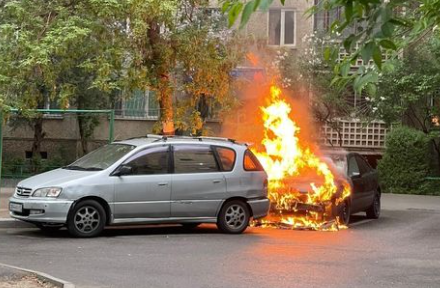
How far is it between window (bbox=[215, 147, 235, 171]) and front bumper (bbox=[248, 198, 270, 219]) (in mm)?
714

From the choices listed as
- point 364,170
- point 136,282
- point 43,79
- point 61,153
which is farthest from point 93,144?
point 136,282

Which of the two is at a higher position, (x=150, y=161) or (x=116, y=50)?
(x=116, y=50)

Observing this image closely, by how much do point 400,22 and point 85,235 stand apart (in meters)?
8.47

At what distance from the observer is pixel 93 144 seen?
20.8 m

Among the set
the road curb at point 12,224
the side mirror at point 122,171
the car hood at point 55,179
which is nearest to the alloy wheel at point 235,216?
the side mirror at point 122,171

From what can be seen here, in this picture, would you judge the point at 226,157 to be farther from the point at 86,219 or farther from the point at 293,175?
the point at 86,219

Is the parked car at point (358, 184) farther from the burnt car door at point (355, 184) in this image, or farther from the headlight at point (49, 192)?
the headlight at point (49, 192)

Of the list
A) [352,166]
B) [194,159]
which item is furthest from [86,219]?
[352,166]

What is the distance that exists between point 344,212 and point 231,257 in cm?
431

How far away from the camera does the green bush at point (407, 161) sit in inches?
872

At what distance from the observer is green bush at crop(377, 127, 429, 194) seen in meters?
22.2

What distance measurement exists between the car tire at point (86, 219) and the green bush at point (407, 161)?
44.0 ft

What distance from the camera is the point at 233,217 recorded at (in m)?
12.2

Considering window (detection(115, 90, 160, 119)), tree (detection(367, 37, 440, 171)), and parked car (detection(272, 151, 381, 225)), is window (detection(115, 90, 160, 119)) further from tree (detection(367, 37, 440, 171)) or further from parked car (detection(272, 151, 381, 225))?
parked car (detection(272, 151, 381, 225))
